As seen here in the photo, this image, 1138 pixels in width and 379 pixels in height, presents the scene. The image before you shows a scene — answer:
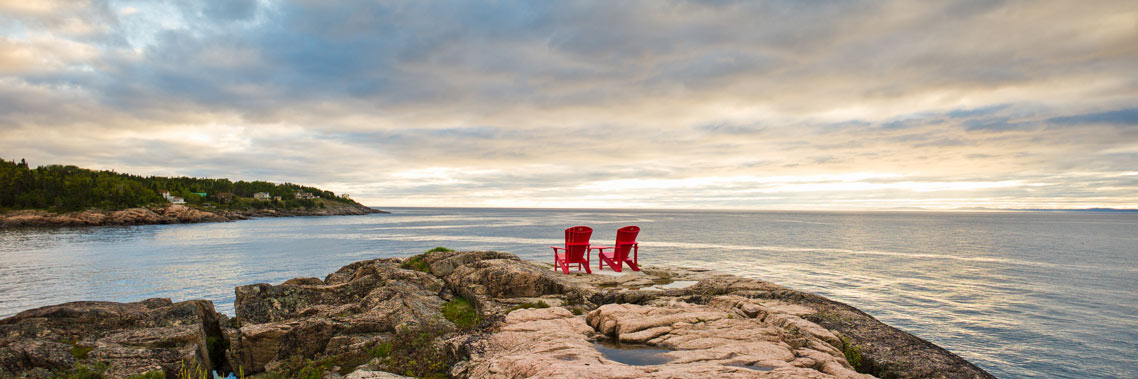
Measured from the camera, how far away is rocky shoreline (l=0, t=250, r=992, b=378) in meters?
7.15

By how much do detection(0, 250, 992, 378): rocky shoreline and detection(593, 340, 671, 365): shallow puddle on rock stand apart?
6cm

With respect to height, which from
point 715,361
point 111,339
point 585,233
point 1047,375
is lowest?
point 1047,375

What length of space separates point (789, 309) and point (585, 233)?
8259 mm

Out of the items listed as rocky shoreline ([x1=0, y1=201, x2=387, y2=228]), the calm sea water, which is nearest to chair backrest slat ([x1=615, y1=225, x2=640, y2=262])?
the calm sea water

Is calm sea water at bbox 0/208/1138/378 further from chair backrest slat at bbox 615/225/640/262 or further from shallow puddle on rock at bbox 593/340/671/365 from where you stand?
shallow puddle on rock at bbox 593/340/671/365

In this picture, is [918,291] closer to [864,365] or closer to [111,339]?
[864,365]

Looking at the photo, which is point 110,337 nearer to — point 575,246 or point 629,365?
point 629,365

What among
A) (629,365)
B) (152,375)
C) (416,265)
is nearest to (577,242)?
(416,265)

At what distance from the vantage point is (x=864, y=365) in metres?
8.33

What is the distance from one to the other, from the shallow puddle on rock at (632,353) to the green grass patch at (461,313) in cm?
417

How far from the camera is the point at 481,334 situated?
864cm

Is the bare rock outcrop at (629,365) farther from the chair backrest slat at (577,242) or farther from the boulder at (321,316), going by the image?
the chair backrest slat at (577,242)

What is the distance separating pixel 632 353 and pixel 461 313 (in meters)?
6.12

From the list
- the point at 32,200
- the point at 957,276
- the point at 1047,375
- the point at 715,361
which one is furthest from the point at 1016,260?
the point at 32,200
